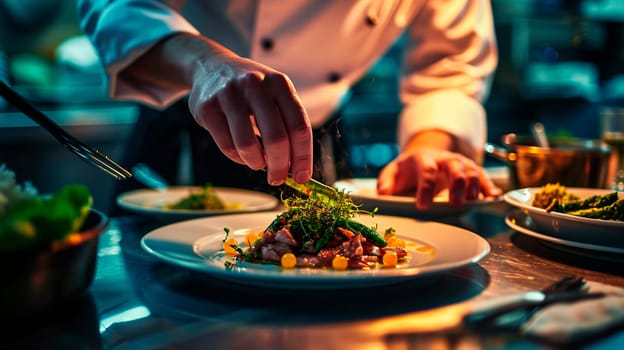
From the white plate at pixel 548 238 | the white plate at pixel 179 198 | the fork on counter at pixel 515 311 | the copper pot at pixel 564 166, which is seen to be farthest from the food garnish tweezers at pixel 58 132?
the copper pot at pixel 564 166

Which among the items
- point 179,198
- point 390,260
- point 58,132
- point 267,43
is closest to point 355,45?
point 267,43

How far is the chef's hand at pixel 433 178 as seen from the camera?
4.77 ft

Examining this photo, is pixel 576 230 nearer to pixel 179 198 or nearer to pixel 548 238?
pixel 548 238

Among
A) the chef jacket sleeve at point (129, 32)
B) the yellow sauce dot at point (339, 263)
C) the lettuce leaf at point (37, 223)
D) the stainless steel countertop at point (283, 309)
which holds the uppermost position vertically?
the chef jacket sleeve at point (129, 32)

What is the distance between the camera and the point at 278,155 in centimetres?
105

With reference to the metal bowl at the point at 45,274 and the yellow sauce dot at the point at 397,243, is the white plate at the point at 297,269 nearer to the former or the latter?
the yellow sauce dot at the point at 397,243

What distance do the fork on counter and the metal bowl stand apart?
0.52m

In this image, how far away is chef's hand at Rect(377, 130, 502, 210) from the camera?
57.3 inches

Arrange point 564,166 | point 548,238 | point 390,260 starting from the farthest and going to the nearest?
point 564,166, point 548,238, point 390,260

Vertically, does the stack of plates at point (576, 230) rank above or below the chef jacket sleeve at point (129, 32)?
below

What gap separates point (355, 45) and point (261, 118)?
1164mm

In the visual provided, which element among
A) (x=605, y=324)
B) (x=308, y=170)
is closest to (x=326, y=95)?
(x=308, y=170)

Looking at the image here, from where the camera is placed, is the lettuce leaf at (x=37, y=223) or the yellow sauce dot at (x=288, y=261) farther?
the yellow sauce dot at (x=288, y=261)

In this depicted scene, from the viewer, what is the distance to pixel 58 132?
1.00m
